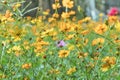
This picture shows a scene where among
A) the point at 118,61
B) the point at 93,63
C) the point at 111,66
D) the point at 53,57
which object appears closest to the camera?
the point at 111,66

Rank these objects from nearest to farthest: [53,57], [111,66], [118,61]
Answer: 1. [111,66]
2. [118,61]
3. [53,57]

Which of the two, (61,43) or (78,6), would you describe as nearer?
(61,43)

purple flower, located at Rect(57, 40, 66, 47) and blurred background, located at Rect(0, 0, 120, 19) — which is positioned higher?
purple flower, located at Rect(57, 40, 66, 47)

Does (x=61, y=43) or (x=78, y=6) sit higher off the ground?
(x=78, y=6)

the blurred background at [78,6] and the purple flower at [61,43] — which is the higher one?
the purple flower at [61,43]

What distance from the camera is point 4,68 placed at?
7.39 ft

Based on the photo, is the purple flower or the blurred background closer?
the purple flower

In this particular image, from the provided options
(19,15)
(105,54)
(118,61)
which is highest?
(19,15)

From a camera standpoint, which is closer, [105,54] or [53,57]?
[53,57]

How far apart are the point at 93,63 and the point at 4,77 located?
0.46 metres

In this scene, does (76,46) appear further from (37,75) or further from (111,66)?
(111,66)

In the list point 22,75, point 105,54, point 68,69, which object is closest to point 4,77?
point 22,75

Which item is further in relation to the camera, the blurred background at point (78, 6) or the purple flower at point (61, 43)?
the blurred background at point (78, 6)

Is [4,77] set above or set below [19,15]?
below
